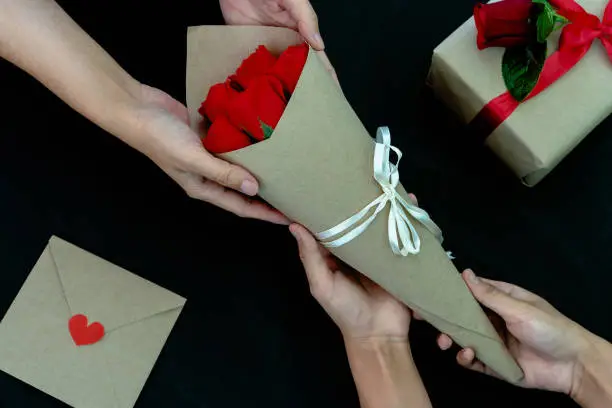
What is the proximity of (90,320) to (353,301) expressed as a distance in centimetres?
35

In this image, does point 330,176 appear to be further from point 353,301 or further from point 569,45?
point 569,45

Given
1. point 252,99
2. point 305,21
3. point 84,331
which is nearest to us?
point 252,99

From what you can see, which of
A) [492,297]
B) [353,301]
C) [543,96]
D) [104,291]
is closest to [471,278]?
[492,297]

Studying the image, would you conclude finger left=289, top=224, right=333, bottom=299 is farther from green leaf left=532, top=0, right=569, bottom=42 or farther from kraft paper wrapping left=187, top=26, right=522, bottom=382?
green leaf left=532, top=0, right=569, bottom=42

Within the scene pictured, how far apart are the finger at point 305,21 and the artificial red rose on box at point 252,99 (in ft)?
0.30

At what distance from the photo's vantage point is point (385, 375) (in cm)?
72

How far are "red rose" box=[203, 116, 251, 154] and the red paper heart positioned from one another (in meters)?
0.35

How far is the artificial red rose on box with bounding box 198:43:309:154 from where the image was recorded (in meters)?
0.54

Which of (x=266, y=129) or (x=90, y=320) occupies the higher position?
(x=266, y=129)

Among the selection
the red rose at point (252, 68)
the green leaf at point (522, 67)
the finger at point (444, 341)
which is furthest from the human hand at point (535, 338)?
the red rose at point (252, 68)

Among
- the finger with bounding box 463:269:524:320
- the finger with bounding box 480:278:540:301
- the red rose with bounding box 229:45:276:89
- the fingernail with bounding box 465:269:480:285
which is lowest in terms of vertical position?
the finger with bounding box 463:269:524:320

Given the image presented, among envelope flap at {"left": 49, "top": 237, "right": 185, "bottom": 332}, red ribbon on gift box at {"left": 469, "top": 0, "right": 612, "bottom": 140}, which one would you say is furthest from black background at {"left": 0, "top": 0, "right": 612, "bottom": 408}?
red ribbon on gift box at {"left": 469, "top": 0, "right": 612, "bottom": 140}

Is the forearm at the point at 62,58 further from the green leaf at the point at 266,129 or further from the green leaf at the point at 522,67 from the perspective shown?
the green leaf at the point at 522,67

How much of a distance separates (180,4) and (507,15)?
464mm
